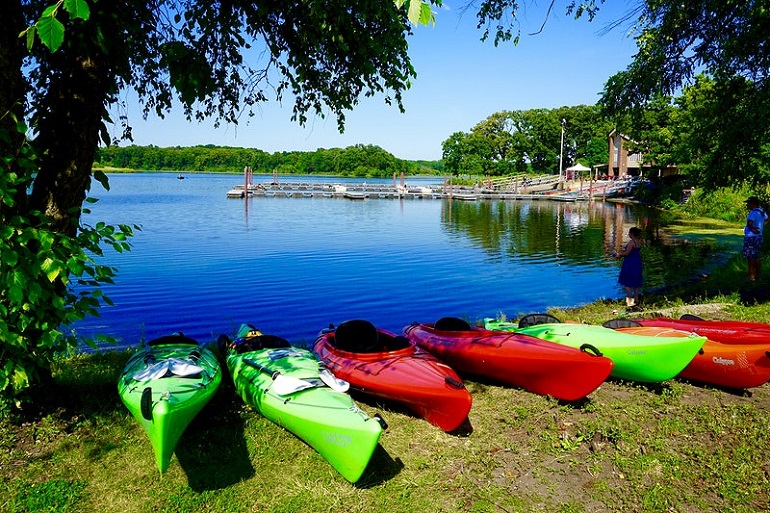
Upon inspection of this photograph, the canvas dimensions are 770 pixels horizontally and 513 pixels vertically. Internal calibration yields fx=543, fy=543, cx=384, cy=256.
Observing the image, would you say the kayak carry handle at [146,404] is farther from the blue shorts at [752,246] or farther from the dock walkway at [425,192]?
the dock walkway at [425,192]

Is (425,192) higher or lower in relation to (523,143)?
lower

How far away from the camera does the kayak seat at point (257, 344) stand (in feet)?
24.8

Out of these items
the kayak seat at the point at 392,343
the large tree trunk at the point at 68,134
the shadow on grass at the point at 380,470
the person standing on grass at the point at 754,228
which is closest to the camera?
the shadow on grass at the point at 380,470

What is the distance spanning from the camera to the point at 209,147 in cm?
17188

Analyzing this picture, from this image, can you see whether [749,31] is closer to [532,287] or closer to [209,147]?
[532,287]

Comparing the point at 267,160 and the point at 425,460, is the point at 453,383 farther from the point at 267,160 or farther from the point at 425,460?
the point at 267,160

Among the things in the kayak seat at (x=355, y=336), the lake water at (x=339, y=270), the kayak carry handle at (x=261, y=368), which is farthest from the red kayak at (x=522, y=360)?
the lake water at (x=339, y=270)

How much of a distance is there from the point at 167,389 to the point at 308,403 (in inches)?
55.6

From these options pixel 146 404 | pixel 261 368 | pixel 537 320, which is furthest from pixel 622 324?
pixel 146 404

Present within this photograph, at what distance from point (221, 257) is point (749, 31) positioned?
1874 cm

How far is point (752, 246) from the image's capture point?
12.4 metres

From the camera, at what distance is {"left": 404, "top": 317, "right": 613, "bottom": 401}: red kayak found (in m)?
6.42

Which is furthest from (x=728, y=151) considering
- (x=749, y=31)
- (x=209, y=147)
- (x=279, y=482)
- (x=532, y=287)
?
(x=209, y=147)

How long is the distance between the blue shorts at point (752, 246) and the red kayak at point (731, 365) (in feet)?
21.1
